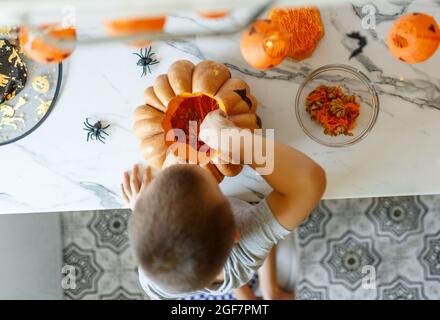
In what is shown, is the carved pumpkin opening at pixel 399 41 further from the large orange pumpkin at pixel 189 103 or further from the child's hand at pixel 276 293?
the child's hand at pixel 276 293

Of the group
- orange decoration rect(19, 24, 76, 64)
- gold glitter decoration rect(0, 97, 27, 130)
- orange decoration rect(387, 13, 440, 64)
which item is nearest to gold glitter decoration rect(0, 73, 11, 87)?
gold glitter decoration rect(0, 97, 27, 130)

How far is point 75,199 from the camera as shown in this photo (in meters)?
1.07

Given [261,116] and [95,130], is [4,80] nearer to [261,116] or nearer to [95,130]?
[95,130]

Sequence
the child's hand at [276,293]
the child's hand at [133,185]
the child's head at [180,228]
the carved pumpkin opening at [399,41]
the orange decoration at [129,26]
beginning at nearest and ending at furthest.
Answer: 1. the orange decoration at [129,26]
2. the child's head at [180,228]
3. the carved pumpkin opening at [399,41]
4. the child's hand at [133,185]
5. the child's hand at [276,293]

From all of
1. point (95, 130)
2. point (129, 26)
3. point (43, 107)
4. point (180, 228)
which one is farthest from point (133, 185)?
point (129, 26)

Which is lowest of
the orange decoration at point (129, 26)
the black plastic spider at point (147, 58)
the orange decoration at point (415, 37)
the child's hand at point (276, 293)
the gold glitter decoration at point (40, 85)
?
the child's hand at point (276, 293)

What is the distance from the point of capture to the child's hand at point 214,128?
83 cm

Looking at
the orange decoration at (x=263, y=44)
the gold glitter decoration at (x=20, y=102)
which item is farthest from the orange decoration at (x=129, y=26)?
the gold glitter decoration at (x=20, y=102)

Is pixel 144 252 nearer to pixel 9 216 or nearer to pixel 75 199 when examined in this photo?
pixel 75 199

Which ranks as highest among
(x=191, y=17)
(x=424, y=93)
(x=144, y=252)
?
(x=191, y=17)

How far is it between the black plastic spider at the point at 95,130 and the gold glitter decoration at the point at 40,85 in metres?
0.11

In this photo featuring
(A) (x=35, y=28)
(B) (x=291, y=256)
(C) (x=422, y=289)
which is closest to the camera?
(A) (x=35, y=28)
